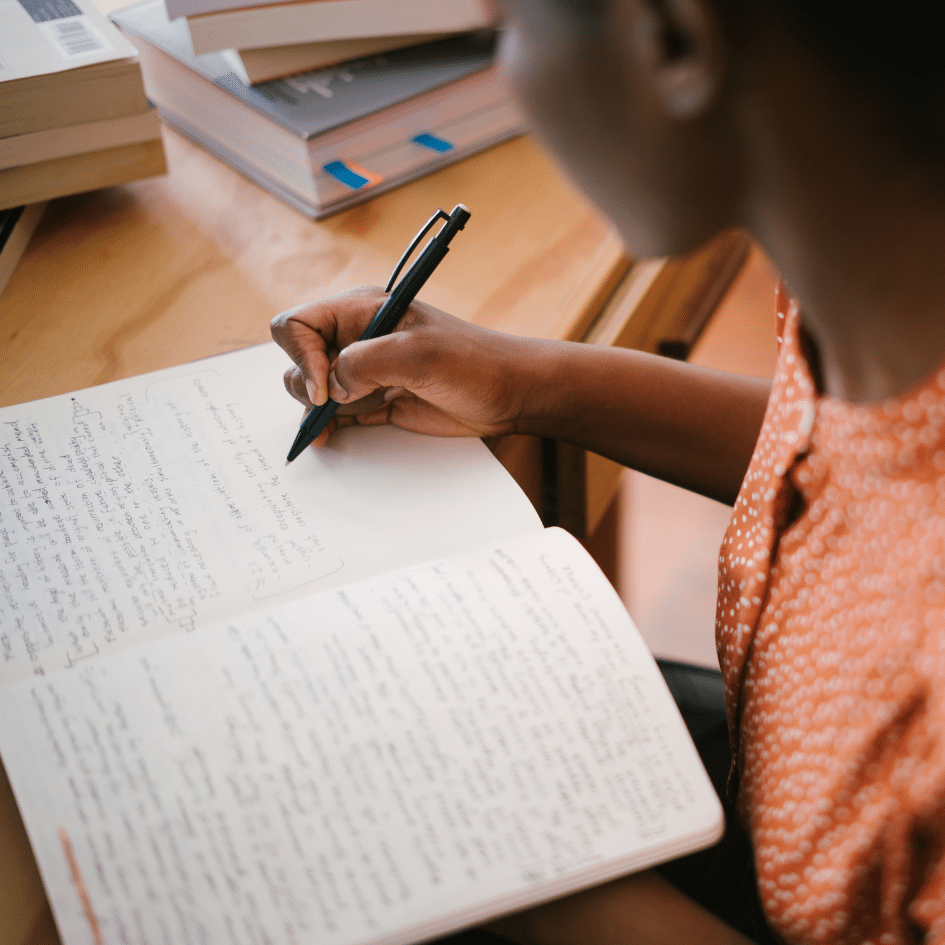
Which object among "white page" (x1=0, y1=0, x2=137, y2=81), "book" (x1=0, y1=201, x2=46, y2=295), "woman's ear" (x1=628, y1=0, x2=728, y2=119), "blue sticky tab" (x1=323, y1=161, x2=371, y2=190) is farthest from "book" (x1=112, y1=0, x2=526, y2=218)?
"woman's ear" (x1=628, y1=0, x2=728, y2=119)

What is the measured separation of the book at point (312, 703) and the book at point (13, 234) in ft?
0.78

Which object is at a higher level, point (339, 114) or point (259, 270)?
point (339, 114)

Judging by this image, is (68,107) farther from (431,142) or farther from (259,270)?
(431,142)

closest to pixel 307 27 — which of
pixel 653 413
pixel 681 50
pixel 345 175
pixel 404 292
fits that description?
pixel 345 175

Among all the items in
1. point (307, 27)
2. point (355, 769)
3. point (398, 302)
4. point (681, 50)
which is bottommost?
point (355, 769)

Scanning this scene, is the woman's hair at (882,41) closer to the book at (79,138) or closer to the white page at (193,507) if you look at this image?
the white page at (193,507)

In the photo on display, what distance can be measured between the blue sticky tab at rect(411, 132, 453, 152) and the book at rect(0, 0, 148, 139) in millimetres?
258

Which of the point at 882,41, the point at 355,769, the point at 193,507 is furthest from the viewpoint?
the point at 193,507

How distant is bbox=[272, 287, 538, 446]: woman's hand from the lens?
24.9 inches

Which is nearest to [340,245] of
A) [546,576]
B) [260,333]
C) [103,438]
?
[260,333]

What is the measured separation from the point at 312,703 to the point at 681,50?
0.34m

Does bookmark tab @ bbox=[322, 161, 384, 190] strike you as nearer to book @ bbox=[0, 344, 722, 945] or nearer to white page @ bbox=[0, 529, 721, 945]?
book @ bbox=[0, 344, 722, 945]

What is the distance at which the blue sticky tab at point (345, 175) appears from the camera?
868 mm

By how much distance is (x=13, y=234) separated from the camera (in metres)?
0.81
